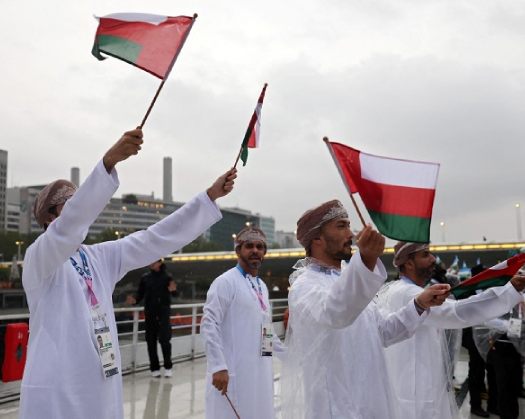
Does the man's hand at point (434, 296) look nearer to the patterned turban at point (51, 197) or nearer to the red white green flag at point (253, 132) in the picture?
the red white green flag at point (253, 132)

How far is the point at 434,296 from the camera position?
3.08m

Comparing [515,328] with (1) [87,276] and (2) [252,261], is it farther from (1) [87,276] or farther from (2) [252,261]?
(1) [87,276]

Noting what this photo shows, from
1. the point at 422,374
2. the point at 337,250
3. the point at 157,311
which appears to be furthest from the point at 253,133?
the point at 157,311

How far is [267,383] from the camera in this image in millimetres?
4539

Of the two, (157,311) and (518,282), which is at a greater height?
(518,282)

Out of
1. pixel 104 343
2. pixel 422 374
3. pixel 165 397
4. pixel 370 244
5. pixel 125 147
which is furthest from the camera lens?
pixel 165 397

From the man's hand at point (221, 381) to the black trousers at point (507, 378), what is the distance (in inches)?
149

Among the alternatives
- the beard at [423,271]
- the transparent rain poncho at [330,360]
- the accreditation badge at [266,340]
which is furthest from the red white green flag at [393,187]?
the accreditation badge at [266,340]

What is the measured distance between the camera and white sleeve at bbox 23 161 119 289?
2.26 m

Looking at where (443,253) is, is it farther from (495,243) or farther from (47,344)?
(47,344)

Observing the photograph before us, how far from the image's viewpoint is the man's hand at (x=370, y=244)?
2.16 metres

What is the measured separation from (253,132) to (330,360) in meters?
1.62

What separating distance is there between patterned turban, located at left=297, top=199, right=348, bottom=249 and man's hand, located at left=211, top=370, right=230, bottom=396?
149 centimetres

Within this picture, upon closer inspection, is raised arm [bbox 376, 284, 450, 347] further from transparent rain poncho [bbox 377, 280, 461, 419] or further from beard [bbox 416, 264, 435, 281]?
beard [bbox 416, 264, 435, 281]
